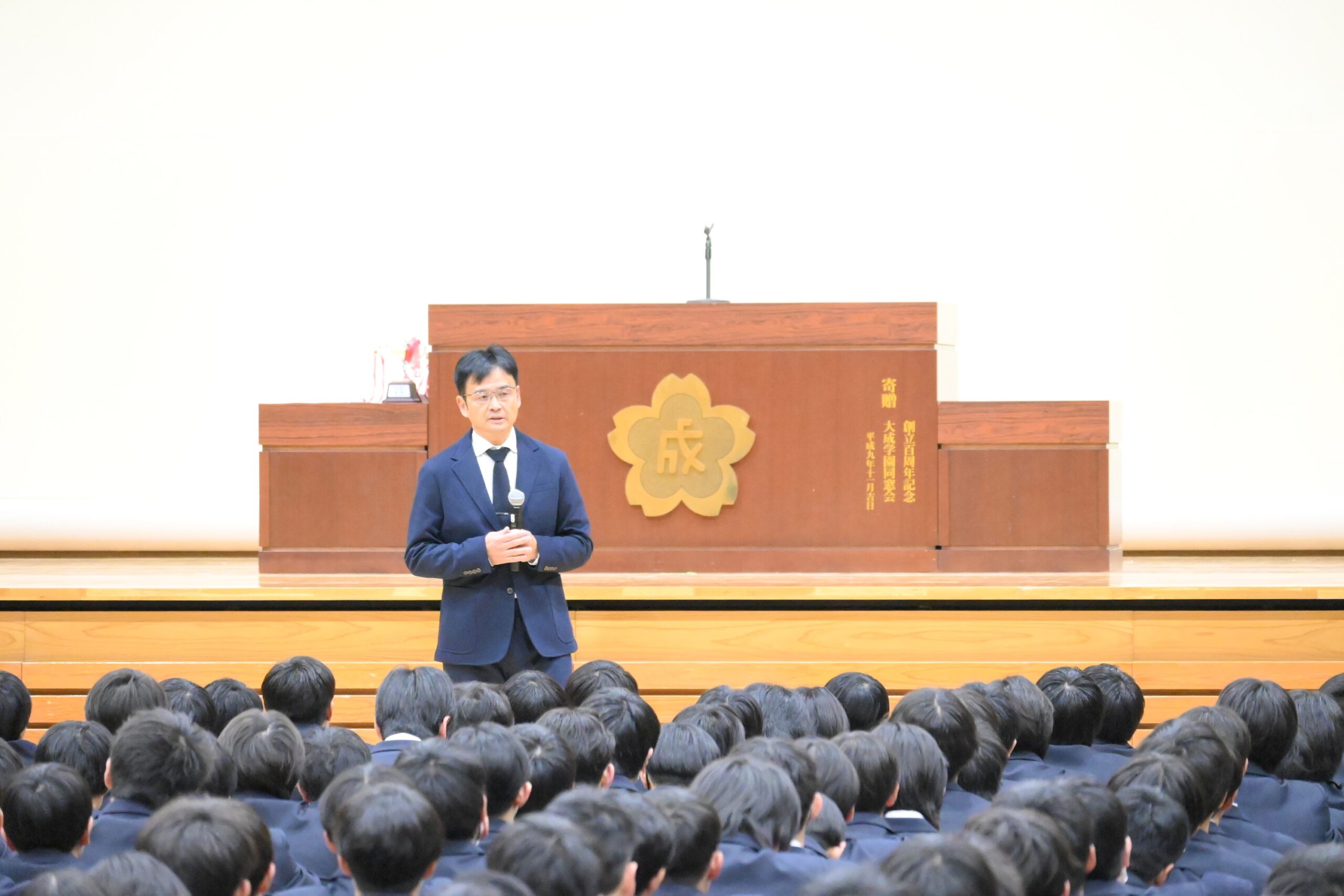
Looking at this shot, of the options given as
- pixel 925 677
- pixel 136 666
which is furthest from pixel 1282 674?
pixel 136 666

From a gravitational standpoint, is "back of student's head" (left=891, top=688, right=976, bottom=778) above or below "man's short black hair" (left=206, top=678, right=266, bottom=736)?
above

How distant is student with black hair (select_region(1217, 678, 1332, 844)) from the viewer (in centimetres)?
258

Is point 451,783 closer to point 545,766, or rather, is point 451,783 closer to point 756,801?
point 545,766

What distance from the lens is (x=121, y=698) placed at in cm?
288

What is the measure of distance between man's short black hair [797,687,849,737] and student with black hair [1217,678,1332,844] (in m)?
0.73

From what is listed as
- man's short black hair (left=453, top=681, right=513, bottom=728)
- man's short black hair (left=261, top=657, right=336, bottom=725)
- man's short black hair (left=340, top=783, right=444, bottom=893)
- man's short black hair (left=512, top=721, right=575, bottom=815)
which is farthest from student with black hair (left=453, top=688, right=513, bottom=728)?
man's short black hair (left=340, top=783, right=444, bottom=893)

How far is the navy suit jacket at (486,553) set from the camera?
131 inches

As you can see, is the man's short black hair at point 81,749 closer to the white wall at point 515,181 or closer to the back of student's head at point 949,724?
the back of student's head at point 949,724

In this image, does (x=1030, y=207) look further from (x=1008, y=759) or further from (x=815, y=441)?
(x=1008, y=759)

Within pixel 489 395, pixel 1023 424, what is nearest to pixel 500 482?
pixel 489 395

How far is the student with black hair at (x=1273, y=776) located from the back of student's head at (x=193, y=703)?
202 cm

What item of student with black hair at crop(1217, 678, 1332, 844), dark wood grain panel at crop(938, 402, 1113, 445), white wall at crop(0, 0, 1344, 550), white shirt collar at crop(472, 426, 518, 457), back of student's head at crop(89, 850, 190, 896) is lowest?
student with black hair at crop(1217, 678, 1332, 844)

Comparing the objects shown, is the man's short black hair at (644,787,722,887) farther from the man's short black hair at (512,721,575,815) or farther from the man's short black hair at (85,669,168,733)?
the man's short black hair at (85,669,168,733)

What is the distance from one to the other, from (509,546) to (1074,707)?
1271mm
